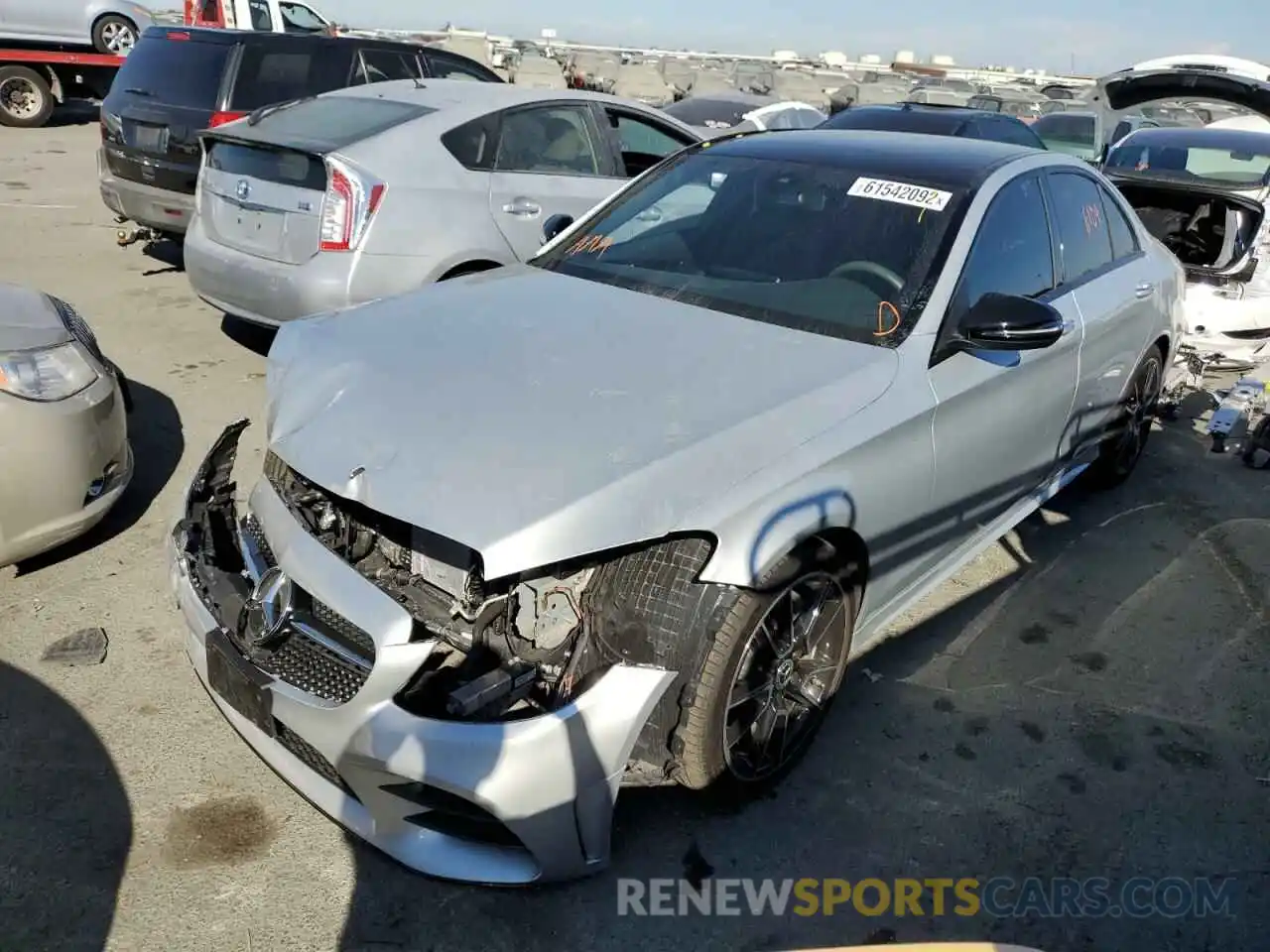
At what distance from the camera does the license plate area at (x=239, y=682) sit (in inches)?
96.9

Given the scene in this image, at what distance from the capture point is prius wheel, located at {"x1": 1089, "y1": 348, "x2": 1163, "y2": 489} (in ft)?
16.0

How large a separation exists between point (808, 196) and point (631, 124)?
3665mm

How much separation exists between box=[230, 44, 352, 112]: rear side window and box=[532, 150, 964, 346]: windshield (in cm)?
442

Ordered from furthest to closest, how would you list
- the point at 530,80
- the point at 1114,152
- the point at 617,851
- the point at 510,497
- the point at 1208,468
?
the point at 530,80 → the point at 1114,152 → the point at 1208,468 → the point at 617,851 → the point at 510,497

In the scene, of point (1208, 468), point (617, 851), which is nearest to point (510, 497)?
point (617, 851)

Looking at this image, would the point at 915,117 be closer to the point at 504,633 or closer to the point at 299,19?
the point at 504,633

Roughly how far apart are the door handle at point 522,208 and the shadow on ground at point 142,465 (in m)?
2.11

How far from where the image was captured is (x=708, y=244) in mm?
3689

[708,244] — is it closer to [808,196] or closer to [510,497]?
[808,196]

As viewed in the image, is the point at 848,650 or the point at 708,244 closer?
the point at 848,650

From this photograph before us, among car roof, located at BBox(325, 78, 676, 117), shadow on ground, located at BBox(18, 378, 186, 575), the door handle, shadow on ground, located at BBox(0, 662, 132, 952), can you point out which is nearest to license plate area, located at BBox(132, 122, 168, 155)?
car roof, located at BBox(325, 78, 676, 117)

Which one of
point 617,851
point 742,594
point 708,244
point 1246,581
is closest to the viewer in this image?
point 742,594

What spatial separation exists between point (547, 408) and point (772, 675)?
3.19 ft

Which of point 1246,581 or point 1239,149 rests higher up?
point 1239,149
